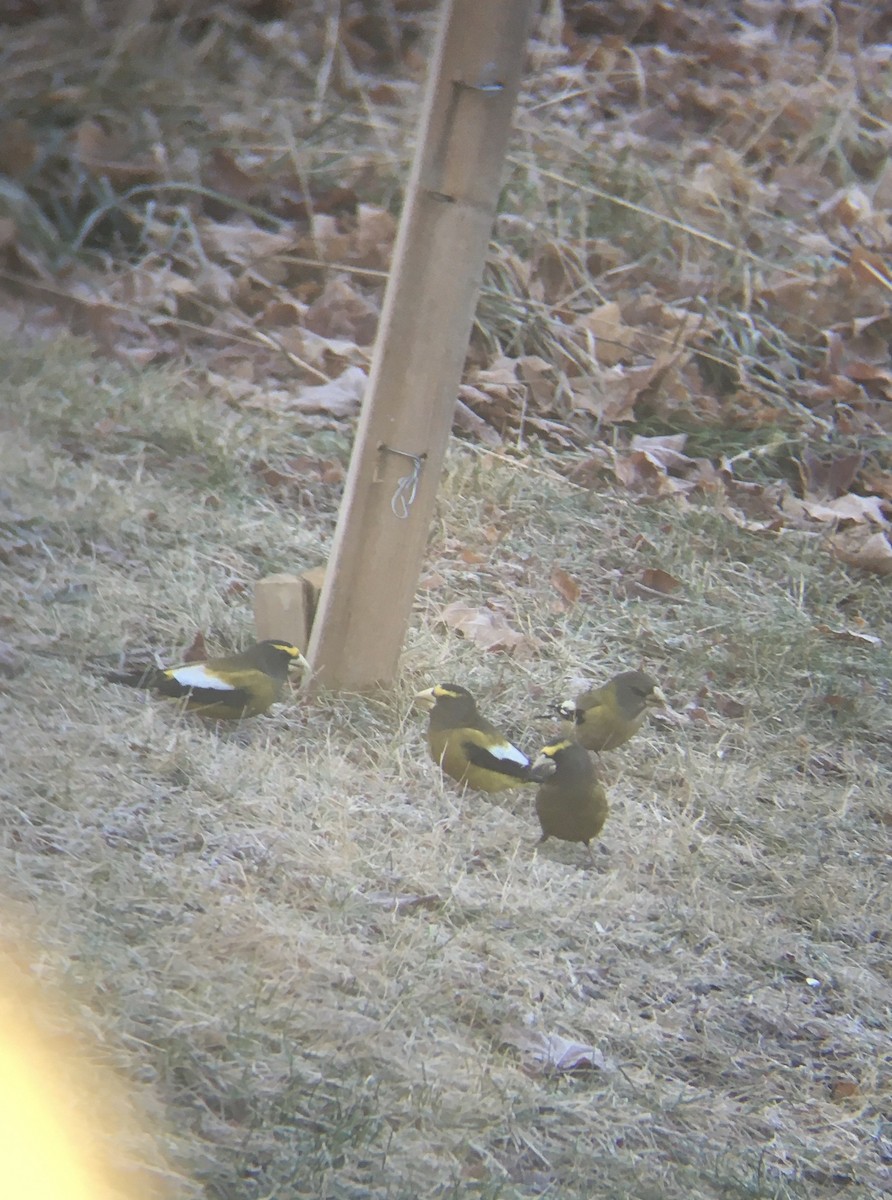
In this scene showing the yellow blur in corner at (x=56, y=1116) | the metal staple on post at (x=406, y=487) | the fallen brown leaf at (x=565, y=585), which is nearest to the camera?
the yellow blur in corner at (x=56, y=1116)

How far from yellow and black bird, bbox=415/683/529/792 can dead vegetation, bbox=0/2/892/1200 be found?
0.06m

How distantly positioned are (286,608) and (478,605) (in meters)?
0.60

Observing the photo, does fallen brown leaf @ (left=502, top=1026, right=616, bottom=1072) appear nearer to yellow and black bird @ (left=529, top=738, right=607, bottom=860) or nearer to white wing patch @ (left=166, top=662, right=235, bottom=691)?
yellow and black bird @ (left=529, top=738, right=607, bottom=860)

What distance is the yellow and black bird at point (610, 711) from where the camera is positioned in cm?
280

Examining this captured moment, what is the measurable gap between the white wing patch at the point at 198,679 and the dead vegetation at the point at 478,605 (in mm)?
88

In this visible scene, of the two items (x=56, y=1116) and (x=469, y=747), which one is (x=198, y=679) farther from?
(x=56, y=1116)

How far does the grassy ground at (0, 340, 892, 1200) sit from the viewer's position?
164 centimetres

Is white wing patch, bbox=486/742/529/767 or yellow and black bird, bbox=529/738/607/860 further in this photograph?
white wing patch, bbox=486/742/529/767

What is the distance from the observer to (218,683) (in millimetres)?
2555

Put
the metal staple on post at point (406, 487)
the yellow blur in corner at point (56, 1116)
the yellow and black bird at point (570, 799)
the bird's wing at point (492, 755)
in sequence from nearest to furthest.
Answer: the yellow blur in corner at point (56, 1116), the yellow and black bird at point (570, 799), the bird's wing at point (492, 755), the metal staple on post at point (406, 487)

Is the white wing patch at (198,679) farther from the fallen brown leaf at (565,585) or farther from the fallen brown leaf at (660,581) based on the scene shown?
the fallen brown leaf at (660,581)

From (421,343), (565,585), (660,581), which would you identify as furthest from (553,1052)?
(660,581)

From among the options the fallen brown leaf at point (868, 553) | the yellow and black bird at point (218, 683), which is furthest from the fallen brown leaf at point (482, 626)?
the fallen brown leaf at point (868, 553)

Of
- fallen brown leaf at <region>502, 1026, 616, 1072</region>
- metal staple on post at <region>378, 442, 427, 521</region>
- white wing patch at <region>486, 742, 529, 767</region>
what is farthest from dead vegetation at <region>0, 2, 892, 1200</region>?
metal staple on post at <region>378, 442, 427, 521</region>
